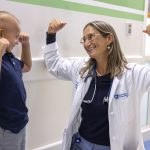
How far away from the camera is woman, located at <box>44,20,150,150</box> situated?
6.01 feet

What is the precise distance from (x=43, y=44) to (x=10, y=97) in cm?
68

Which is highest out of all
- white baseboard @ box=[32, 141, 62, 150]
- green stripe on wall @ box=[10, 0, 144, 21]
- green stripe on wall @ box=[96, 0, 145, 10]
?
green stripe on wall @ box=[96, 0, 145, 10]

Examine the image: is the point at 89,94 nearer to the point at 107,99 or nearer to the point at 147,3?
the point at 107,99

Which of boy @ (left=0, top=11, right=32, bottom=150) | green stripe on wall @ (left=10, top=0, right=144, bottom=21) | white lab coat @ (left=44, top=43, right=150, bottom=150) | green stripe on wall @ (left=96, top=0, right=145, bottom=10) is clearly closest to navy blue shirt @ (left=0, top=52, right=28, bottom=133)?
boy @ (left=0, top=11, right=32, bottom=150)

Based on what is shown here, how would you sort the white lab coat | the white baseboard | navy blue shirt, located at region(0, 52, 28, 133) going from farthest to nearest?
the white baseboard, the white lab coat, navy blue shirt, located at region(0, 52, 28, 133)

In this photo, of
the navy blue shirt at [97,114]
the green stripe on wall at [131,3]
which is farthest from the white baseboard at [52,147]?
the green stripe on wall at [131,3]

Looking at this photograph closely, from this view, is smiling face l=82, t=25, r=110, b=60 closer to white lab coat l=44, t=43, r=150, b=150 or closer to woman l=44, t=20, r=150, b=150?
woman l=44, t=20, r=150, b=150

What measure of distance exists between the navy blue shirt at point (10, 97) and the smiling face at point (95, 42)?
1.60 ft

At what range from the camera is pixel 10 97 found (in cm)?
161

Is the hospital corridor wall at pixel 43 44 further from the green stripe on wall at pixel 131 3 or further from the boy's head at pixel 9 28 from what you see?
the boy's head at pixel 9 28

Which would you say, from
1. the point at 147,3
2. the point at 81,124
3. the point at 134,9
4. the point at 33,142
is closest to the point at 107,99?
the point at 81,124

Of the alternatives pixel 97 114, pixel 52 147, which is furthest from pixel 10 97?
pixel 52 147

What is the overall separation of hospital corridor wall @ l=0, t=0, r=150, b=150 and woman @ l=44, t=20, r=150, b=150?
375 mm

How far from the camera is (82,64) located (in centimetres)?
208
